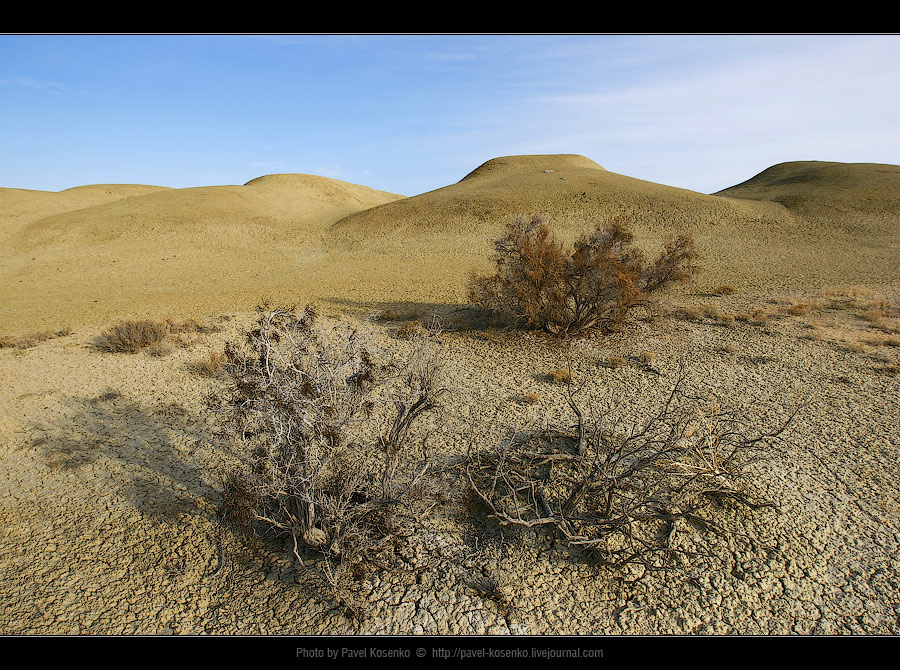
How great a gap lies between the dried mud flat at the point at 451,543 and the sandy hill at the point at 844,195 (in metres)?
21.9

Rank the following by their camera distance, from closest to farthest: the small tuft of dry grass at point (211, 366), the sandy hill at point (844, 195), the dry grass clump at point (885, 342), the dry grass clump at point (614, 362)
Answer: the small tuft of dry grass at point (211, 366)
the dry grass clump at point (614, 362)
the dry grass clump at point (885, 342)
the sandy hill at point (844, 195)

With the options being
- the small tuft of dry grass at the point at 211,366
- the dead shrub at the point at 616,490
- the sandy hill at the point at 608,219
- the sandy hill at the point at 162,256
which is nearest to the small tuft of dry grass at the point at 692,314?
the sandy hill at the point at 608,219

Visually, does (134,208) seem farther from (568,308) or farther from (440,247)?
(568,308)

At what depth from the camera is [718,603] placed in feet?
13.7

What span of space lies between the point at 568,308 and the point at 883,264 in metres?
14.0

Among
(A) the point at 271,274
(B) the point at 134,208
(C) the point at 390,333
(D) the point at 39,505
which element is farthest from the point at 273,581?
(B) the point at 134,208

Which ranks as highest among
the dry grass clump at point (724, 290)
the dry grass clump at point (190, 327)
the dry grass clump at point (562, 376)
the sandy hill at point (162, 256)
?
the sandy hill at point (162, 256)

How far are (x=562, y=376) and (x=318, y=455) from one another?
5290 millimetres

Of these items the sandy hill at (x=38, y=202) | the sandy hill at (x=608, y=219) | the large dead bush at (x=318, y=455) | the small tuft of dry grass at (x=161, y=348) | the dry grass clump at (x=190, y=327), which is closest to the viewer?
the large dead bush at (x=318, y=455)

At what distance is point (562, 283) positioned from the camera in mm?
11219

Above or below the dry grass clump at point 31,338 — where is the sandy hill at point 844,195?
above

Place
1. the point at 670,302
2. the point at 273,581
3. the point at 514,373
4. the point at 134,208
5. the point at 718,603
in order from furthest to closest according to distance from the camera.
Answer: the point at 134,208 → the point at 670,302 → the point at 514,373 → the point at 273,581 → the point at 718,603

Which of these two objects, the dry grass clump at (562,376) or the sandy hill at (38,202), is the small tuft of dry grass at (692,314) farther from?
the sandy hill at (38,202)

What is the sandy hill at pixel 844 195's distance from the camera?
24923mm
